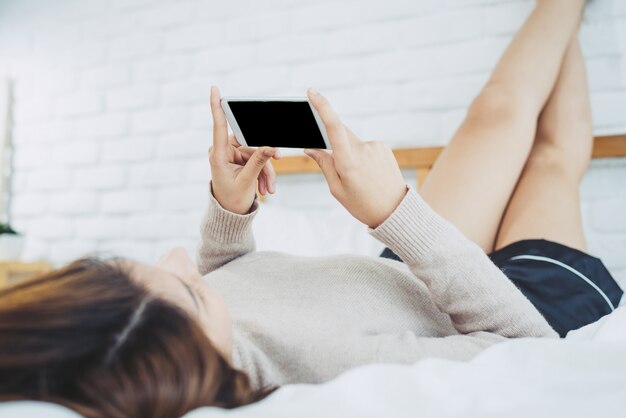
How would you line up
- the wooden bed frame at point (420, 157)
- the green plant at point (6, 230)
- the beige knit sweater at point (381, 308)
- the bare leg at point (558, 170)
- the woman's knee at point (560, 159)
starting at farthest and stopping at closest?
the green plant at point (6, 230), the wooden bed frame at point (420, 157), the woman's knee at point (560, 159), the bare leg at point (558, 170), the beige knit sweater at point (381, 308)

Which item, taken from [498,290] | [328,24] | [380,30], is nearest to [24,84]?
[328,24]

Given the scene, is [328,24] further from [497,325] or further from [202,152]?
[497,325]

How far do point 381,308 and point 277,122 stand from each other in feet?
0.91

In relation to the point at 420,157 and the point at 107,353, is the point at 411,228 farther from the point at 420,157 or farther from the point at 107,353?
the point at 420,157

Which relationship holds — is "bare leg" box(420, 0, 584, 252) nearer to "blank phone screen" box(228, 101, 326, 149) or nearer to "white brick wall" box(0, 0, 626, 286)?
"white brick wall" box(0, 0, 626, 286)

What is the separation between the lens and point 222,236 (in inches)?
36.4

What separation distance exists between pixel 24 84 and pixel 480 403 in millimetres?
2043

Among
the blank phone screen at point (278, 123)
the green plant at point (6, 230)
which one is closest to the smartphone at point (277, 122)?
the blank phone screen at point (278, 123)

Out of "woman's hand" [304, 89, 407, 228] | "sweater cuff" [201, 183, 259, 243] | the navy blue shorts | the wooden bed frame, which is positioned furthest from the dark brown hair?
the wooden bed frame

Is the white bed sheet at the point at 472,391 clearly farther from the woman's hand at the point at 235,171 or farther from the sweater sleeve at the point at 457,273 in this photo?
the woman's hand at the point at 235,171

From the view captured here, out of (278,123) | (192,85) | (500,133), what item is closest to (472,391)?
(278,123)

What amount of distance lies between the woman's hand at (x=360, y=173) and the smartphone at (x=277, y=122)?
0.02 m

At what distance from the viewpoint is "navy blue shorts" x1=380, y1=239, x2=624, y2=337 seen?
2.99 feet

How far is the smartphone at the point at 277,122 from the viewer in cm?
66
